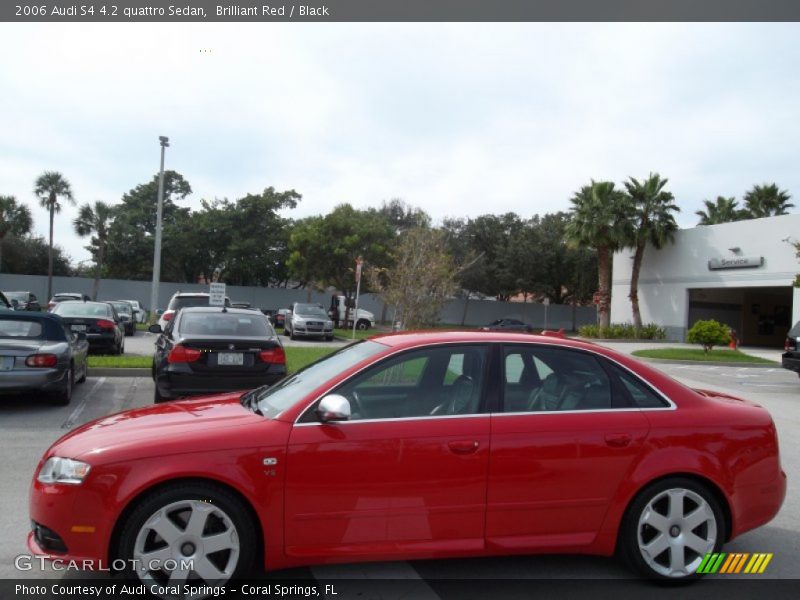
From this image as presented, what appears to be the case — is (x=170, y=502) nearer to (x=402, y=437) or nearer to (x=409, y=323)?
(x=402, y=437)

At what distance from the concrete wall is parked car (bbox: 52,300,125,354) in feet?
82.9

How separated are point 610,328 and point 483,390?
3358 cm

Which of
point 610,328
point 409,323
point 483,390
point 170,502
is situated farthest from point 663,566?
point 610,328

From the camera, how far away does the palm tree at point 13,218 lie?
→ 1825 inches

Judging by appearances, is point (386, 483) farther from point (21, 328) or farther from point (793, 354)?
point (793, 354)

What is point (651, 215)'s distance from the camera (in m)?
37.5

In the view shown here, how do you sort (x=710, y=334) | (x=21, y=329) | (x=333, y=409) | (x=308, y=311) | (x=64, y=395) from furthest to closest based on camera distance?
(x=308, y=311), (x=710, y=334), (x=21, y=329), (x=64, y=395), (x=333, y=409)

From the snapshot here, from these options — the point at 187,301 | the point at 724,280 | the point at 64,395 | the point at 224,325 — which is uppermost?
the point at 724,280

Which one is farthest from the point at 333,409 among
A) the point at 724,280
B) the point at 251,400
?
the point at 724,280

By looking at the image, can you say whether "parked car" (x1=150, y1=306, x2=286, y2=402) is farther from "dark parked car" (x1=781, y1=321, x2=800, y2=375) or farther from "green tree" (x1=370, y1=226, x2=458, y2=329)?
"dark parked car" (x1=781, y1=321, x2=800, y2=375)

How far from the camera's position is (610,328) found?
36.0m

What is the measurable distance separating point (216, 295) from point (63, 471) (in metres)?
14.4

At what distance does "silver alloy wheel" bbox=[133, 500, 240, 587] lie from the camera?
362 centimetres

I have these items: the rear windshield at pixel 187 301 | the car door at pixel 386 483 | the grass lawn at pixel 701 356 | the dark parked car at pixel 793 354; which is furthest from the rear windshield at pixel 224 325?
the grass lawn at pixel 701 356
